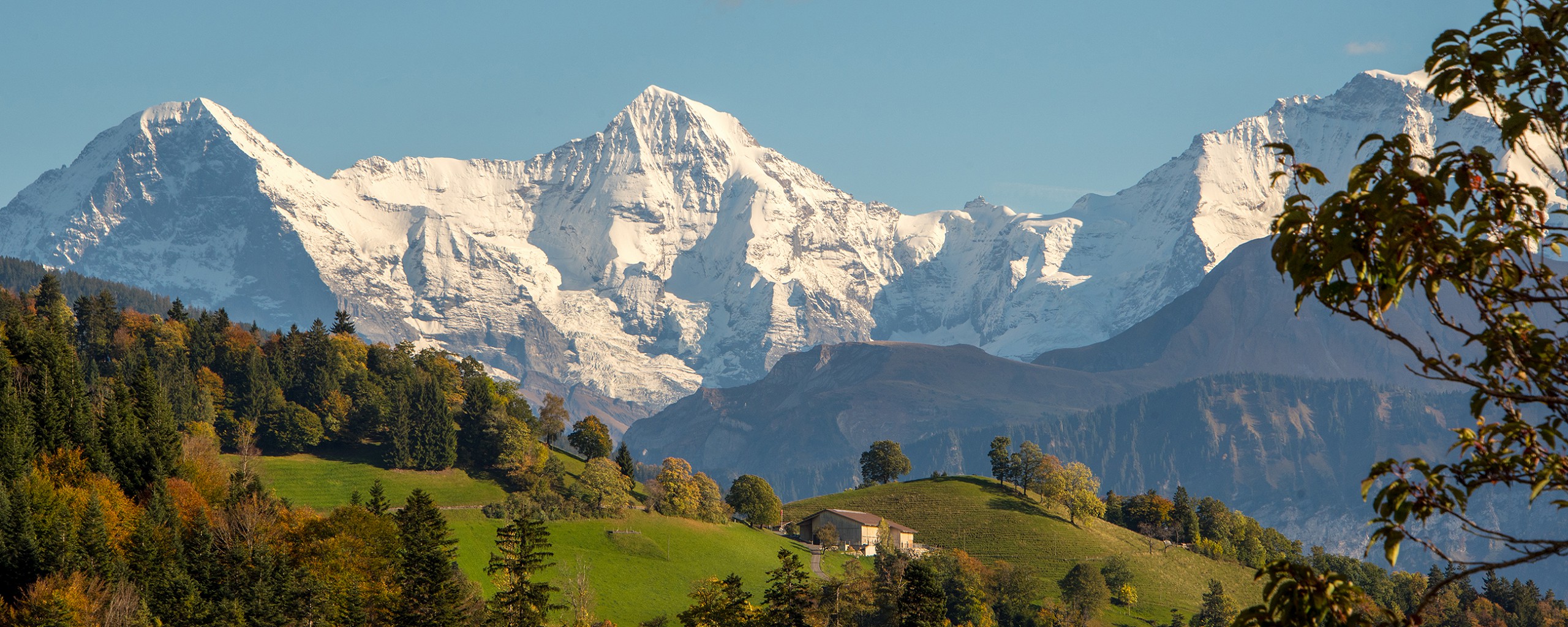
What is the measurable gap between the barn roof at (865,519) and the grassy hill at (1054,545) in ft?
11.6

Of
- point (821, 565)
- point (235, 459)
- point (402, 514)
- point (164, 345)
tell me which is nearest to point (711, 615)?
point (402, 514)

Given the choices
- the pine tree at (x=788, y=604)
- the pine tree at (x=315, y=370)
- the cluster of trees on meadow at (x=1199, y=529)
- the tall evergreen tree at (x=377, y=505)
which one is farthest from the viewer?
the cluster of trees on meadow at (x=1199, y=529)

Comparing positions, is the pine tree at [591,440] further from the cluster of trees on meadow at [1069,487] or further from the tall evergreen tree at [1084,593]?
the tall evergreen tree at [1084,593]

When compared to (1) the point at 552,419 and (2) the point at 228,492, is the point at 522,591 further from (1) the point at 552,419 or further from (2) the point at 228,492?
(1) the point at 552,419

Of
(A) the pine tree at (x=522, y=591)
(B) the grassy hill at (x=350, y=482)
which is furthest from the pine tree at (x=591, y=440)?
(A) the pine tree at (x=522, y=591)

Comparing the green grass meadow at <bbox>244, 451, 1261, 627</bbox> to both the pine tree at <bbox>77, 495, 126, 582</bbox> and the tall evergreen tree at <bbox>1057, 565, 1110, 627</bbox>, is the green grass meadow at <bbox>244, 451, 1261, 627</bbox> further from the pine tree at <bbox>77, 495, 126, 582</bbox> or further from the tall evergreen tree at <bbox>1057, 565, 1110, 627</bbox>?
the pine tree at <bbox>77, 495, 126, 582</bbox>

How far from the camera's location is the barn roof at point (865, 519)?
173 m

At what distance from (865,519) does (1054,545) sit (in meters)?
26.3

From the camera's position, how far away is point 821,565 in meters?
149

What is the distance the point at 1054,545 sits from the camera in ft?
559

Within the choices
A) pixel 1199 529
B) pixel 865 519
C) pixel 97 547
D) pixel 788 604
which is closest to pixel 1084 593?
pixel 865 519

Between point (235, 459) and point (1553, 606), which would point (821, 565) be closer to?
point (235, 459)

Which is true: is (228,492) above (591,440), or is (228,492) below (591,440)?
below

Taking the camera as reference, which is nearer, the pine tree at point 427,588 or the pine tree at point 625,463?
the pine tree at point 427,588
